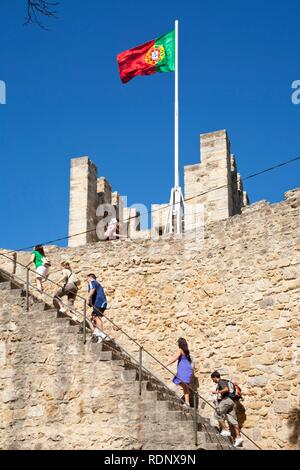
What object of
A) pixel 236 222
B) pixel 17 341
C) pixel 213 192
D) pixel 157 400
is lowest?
pixel 157 400

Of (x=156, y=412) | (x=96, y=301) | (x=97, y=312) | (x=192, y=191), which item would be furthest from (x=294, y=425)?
(x=192, y=191)

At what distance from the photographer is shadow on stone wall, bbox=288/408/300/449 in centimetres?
1357

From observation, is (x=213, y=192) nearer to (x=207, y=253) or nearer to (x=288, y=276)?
(x=207, y=253)

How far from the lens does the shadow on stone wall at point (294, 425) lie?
1357 centimetres

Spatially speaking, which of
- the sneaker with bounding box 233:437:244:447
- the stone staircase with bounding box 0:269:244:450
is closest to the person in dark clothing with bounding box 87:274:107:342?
the stone staircase with bounding box 0:269:244:450

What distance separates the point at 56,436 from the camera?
13359mm

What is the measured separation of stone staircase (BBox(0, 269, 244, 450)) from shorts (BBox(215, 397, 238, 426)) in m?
0.38

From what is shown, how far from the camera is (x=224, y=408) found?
44.8 feet

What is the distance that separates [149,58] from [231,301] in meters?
7.69

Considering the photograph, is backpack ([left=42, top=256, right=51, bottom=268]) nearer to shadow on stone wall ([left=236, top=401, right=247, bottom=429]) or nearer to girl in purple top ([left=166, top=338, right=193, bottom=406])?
girl in purple top ([left=166, top=338, right=193, bottom=406])

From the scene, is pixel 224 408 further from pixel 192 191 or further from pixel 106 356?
pixel 192 191

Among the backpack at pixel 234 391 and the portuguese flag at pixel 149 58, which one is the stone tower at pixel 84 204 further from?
the backpack at pixel 234 391
